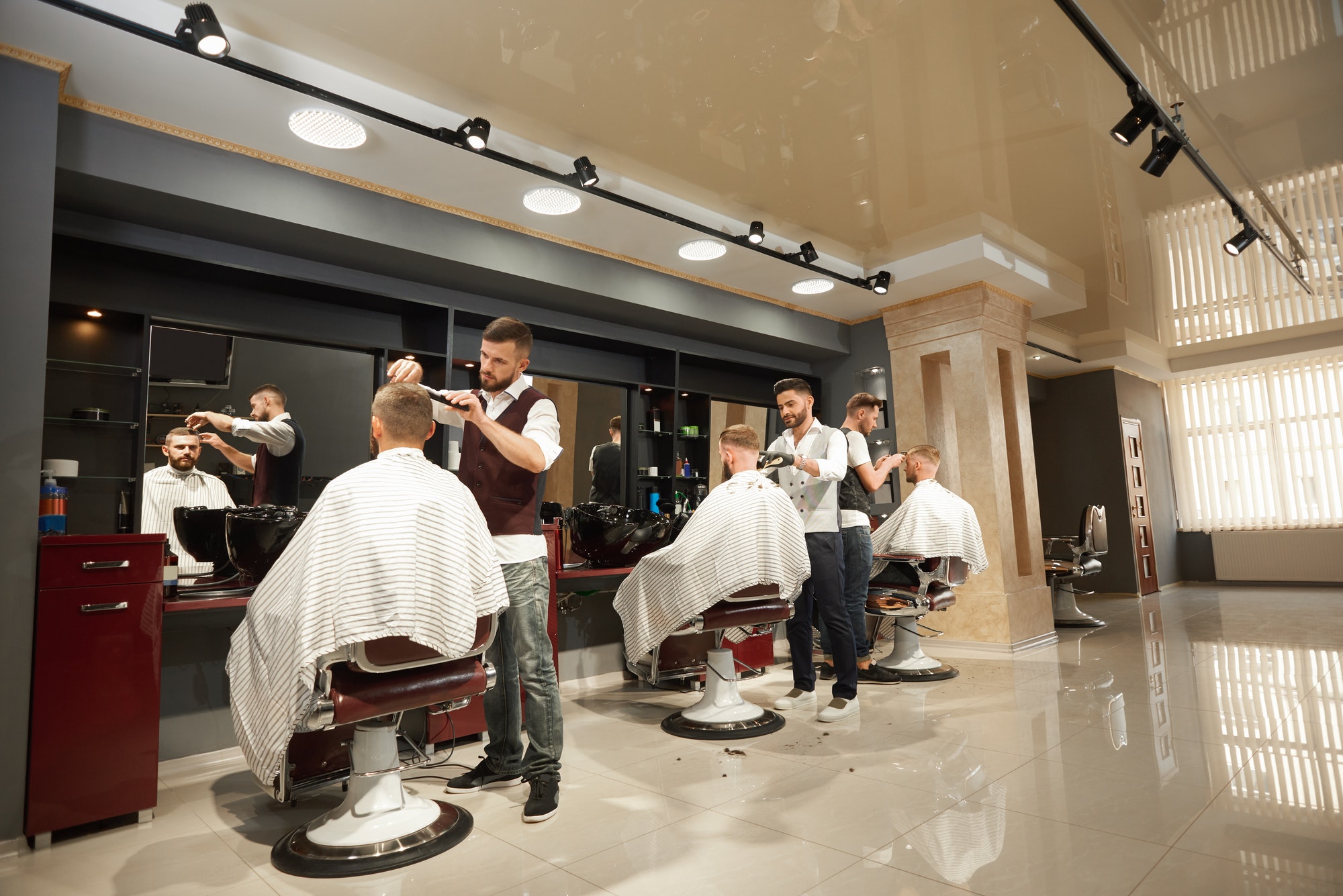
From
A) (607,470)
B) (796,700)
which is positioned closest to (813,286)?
(607,470)

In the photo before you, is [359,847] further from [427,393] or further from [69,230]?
[69,230]

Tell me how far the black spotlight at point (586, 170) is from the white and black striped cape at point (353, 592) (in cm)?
177

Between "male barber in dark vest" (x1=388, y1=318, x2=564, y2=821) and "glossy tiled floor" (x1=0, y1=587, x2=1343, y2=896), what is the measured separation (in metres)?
0.13

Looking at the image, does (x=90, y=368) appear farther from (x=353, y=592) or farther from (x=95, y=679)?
(x=353, y=592)

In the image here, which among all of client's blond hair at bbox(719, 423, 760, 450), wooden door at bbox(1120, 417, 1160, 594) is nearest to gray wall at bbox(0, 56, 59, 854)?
client's blond hair at bbox(719, 423, 760, 450)

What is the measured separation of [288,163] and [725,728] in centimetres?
297

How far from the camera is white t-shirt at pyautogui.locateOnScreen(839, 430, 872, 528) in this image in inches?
144

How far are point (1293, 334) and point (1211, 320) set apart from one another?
71.5 inches

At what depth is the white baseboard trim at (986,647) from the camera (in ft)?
15.5

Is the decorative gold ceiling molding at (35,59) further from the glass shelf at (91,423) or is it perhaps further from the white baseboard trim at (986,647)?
the white baseboard trim at (986,647)

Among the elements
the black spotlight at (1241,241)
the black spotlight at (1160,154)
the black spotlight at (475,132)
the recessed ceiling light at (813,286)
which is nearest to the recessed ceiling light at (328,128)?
the black spotlight at (475,132)

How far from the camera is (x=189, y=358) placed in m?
3.01

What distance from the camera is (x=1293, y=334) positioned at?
7.45 meters

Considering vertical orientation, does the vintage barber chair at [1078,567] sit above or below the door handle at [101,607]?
below
